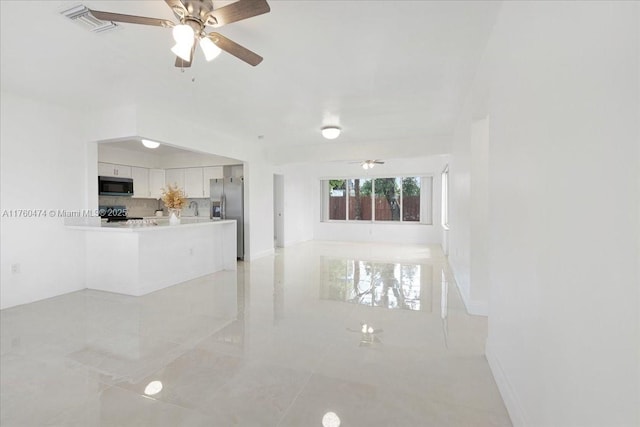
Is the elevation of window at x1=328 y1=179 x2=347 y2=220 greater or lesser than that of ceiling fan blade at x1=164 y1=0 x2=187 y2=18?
lesser

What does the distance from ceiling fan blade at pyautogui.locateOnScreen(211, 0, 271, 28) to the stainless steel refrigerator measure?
4672mm

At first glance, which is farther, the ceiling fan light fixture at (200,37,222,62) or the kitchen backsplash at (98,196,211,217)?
the kitchen backsplash at (98,196,211,217)

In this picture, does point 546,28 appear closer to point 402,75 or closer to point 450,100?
point 402,75

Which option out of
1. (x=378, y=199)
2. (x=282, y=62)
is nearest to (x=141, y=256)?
(x=282, y=62)

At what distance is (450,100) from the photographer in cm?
368

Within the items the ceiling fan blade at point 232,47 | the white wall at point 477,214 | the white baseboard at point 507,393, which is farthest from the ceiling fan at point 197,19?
the white baseboard at point 507,393

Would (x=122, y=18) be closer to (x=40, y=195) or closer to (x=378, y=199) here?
(x=40, y=195)

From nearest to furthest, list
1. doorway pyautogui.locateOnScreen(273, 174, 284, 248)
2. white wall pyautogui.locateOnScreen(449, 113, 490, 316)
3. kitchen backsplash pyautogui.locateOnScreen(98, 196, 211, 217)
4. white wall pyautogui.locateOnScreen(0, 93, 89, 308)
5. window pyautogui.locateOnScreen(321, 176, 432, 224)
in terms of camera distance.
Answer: white wall pyautogui.locateOnScreen(449, 113, 490, 316), white wall pyautogui.locateOnScreen(0, 93, 89, 308), kitchen backsplash pyautogui.locateOnScreen(98, 196, 211, 217), doorway pyautogui.locateOnScreen(273, 174, 284, 248), window pyautogui.locateOnScreen(321, 176, 432, 224)

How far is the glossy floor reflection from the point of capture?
5.70 ft

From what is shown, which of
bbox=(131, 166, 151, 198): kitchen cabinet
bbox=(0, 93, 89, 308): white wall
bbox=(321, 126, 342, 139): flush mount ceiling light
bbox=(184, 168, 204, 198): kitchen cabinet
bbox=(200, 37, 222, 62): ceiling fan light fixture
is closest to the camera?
bbox=(200, 37, 222, 62): ceiling fan light fixture

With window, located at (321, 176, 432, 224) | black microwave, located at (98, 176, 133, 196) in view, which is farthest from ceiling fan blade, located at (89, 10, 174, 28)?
window, located at (321, 176, 432, 224)

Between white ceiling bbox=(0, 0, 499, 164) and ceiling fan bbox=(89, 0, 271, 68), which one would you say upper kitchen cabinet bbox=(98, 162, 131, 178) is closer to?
white ceiling bbox=(0, 0, 499, 164)

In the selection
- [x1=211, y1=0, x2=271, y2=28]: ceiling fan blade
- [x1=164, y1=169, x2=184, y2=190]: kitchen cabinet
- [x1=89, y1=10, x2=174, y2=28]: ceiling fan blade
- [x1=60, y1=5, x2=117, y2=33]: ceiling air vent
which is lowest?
[x1=164, y1=169, x2=184, y2=190]: kitchen cabinet

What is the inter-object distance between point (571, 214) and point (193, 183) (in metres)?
7.24
